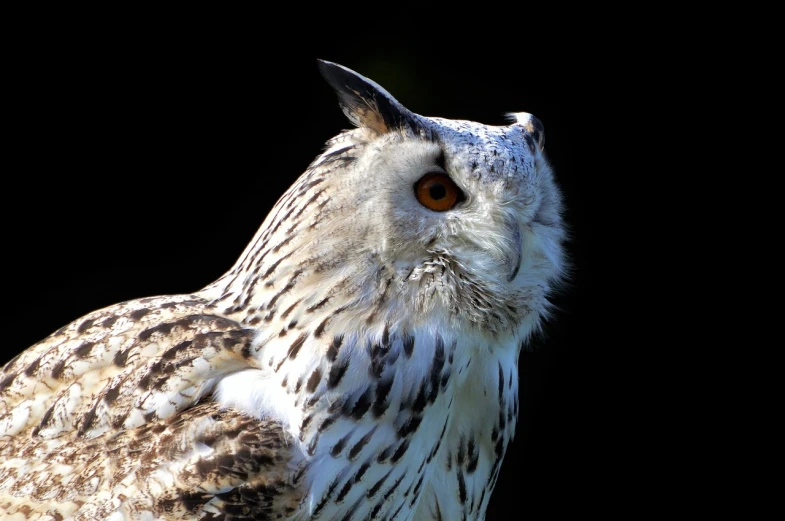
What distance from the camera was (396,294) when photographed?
153cm

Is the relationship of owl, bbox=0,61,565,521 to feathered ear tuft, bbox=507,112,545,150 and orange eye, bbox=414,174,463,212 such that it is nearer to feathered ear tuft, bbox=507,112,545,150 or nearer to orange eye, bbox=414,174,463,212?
orange eye, bbox=414,174,463,212

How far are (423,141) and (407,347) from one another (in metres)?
0.36

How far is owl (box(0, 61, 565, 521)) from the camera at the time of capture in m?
1.45

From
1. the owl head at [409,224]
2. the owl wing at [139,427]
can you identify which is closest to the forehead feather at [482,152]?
the owl head at [409,224]

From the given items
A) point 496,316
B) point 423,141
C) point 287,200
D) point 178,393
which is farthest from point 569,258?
point 178,393

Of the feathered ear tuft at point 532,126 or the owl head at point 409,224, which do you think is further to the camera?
the feathered ear tuft at point 532,126

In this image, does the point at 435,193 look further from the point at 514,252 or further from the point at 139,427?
the point at 139,427

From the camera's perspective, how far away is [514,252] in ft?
5.12

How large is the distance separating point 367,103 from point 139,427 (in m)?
0.70

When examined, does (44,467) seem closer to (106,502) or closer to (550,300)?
(106,502)

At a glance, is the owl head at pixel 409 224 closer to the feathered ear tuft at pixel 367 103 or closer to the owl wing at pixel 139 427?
the feathered ear tuft at pixel 367 103

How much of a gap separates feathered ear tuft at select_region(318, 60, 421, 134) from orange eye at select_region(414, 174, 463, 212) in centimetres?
10

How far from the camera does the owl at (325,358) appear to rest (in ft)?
4.76

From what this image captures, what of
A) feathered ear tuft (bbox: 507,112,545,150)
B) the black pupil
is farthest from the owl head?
feathered ear tuft (bbox: 507,112,545,150)
